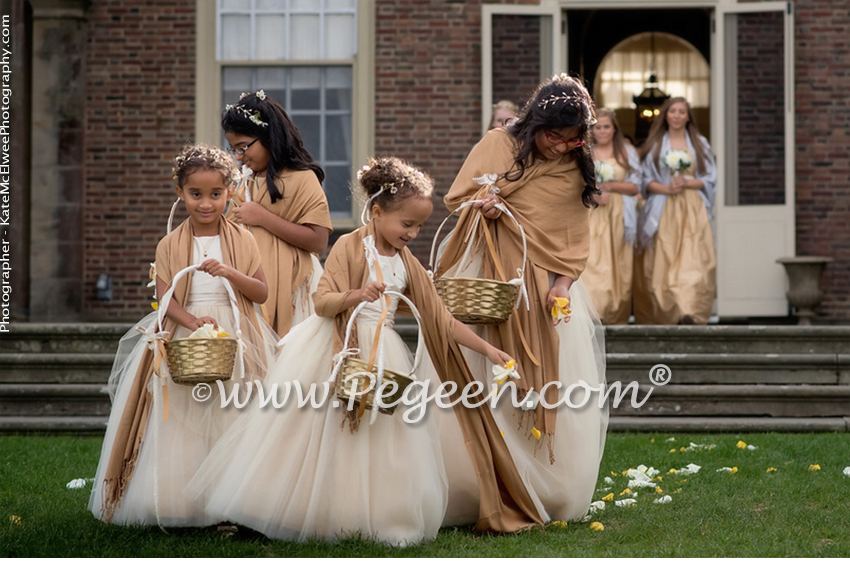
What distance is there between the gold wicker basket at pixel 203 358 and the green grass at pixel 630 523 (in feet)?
2.23

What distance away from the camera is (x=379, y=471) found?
4.71 metres

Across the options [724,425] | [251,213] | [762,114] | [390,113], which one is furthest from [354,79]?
[251,213]

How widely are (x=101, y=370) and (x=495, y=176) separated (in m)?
4.77

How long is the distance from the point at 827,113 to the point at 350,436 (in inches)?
336

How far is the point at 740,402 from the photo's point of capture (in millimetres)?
8703

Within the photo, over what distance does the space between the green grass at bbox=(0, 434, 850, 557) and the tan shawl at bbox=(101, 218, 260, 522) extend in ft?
0.72

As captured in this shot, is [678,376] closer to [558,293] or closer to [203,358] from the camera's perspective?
[558,293]

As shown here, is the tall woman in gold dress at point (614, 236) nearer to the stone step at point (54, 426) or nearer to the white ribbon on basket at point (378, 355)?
the stone step at point (54, 426)

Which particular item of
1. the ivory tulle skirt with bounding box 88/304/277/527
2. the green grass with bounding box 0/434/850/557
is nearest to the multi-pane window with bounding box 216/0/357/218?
the green grass with bounding box 0/434/850/557

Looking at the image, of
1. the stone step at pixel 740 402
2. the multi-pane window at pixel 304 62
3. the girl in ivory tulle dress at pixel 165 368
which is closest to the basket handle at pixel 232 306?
the girl in ivory tulle dress at pixel 165 368

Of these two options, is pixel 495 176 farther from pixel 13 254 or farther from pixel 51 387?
pixel 13 254

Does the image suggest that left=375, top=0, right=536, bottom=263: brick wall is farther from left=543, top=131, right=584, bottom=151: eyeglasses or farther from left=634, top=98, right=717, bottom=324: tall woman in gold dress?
left=543, top=131, right=584, bottom=151: eyeglasses

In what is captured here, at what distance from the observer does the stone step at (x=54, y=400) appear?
8.79 metres
